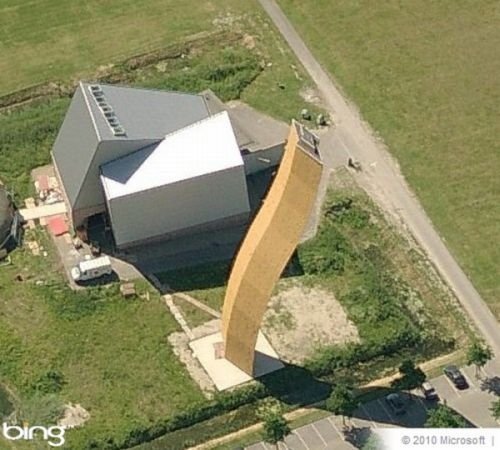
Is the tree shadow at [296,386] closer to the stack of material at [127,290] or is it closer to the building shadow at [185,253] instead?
the building shadow at [185,253]

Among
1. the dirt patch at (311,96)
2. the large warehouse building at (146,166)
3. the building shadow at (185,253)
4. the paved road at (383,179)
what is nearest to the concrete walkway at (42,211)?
the large warehouse building at (146,166)

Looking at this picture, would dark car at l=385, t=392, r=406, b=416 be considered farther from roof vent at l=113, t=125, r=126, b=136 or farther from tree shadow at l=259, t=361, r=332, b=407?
roof vent at l=113, t=125, r=126, b=136

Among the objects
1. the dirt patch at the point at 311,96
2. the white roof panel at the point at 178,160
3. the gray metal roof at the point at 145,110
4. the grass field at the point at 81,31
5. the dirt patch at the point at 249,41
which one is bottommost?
the dirt patch at the point at 311,96

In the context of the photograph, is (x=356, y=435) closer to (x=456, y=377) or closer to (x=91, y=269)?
(x=456, y=377)

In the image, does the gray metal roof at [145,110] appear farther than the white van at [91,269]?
Yes

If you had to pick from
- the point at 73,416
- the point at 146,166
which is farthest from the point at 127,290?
the point at 73,416
